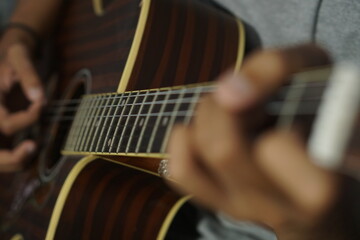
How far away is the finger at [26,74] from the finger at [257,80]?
74 cm

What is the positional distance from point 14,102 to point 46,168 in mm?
262

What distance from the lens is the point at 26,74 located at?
90cm

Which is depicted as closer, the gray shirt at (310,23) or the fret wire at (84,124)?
the gray shirt at (310,23)

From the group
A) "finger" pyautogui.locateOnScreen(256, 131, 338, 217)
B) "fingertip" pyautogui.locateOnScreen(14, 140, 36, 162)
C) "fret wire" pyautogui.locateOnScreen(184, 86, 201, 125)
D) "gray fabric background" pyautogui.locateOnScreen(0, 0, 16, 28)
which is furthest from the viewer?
"gray fabric background" pyautogui.locateOnScreen(0, 0, 16, 28)

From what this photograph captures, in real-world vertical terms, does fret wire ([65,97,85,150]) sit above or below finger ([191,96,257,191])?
below

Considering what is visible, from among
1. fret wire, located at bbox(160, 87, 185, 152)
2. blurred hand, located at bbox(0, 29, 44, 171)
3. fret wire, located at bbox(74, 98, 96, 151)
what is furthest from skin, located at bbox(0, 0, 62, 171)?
fret wire, located at bbox(160, 87, 185, 152)

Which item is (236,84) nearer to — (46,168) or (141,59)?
(141,59)

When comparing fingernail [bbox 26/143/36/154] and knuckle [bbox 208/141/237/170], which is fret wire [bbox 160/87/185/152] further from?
fingernail [bbox 26/143/36/154]

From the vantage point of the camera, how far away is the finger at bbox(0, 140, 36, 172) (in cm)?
86

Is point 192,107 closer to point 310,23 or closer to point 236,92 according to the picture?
point 236,92

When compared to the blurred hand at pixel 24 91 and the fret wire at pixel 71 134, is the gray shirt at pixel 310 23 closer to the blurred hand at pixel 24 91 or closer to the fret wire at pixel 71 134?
the fret wire at pixel 71 134

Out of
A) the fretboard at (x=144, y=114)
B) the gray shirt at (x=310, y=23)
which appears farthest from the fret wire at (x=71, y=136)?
the gray shirt at (x=310, y=23)

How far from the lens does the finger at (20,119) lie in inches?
35.1

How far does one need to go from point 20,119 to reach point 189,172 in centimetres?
73
